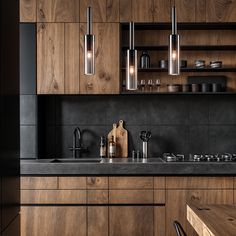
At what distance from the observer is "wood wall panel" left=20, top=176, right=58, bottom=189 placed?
3.81 meters

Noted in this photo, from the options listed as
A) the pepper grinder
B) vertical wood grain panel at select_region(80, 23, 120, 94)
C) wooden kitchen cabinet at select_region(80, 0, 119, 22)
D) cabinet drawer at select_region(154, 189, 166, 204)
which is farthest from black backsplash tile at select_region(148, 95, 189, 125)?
wooden kitchen cabinet at select_region(80, 0, 119, 22)

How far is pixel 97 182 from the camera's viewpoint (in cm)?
383

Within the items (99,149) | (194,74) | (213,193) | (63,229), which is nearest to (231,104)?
(194,74)

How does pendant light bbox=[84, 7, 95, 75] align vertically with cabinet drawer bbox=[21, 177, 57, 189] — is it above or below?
above

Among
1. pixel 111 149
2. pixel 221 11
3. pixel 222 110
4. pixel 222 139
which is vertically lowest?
pixel 111 149

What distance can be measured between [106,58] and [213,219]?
8.09 ft

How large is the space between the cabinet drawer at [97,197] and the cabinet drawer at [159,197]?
481mm

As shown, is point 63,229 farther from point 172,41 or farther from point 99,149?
point 172,41

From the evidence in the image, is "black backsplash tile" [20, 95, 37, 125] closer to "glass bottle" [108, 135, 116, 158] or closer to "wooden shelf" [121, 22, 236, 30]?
"glass bottle" [108, 135, 116, 158]

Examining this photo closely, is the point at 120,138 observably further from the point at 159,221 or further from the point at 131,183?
the point at 159,221

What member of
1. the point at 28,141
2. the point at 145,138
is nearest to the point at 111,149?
the point at 145,138

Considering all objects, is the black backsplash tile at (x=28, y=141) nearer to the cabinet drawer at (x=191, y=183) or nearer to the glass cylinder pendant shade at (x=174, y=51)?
the cabinet drawer at (x=191, y=183)

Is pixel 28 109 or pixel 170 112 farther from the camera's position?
pixel 170 112

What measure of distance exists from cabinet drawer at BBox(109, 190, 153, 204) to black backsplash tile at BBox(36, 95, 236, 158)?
2.74ft
